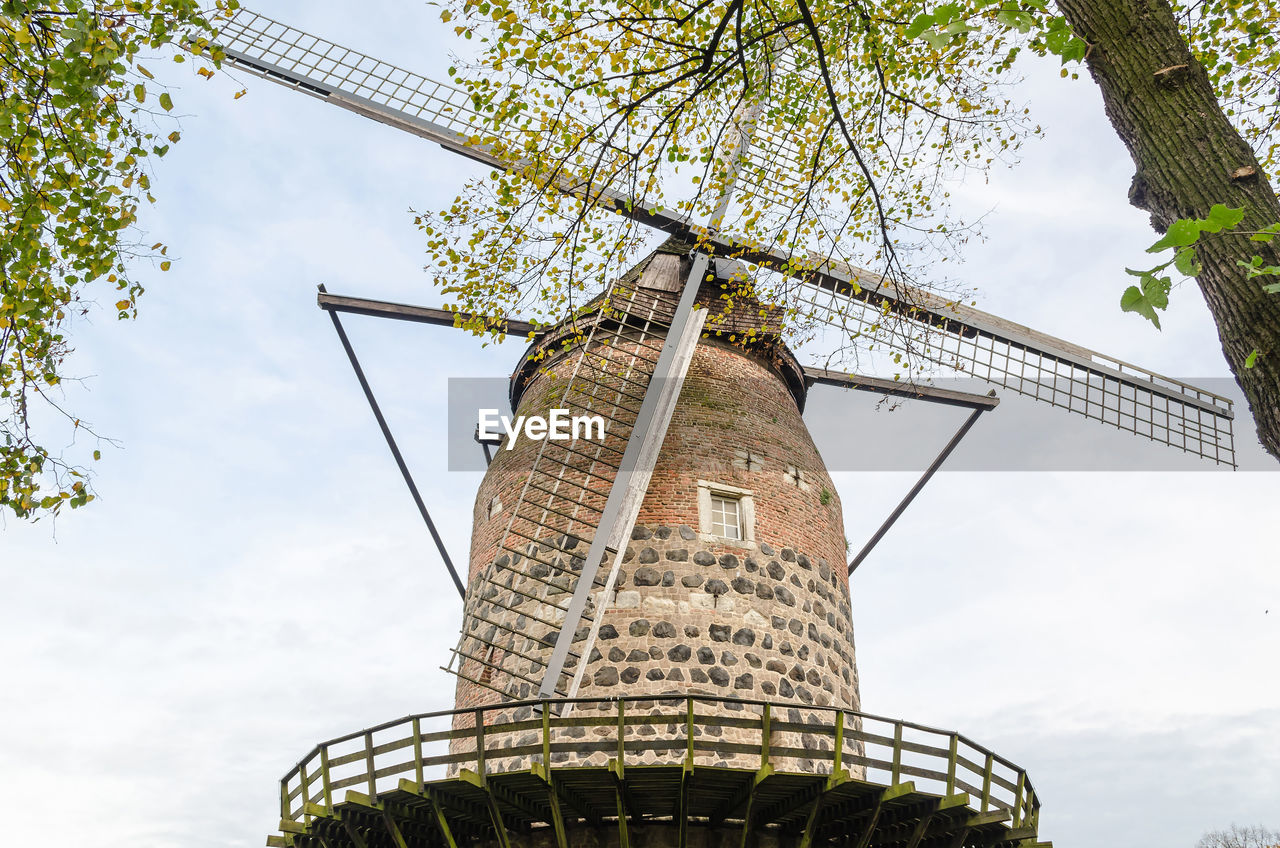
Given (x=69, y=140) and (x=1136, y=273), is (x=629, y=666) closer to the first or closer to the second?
(x=69, y=140)

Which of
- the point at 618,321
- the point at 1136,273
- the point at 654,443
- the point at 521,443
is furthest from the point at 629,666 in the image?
the point at 1136,273

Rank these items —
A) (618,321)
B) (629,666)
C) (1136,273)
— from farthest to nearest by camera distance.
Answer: (618,321) → (629,666) → (1136,273)

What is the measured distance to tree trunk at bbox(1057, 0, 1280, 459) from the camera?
395cm

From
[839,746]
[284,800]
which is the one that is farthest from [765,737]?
[284,800]

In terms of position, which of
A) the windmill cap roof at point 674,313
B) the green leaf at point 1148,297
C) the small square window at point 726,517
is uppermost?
the windmill cap roof at point 674,313

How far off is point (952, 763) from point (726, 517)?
356cm

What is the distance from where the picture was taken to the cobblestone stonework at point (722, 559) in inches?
379

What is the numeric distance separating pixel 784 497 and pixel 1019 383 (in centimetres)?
355

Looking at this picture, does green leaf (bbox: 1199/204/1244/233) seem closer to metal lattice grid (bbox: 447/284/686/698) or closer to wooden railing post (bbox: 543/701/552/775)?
wooden railing post (bbox: 543/701/552/775)

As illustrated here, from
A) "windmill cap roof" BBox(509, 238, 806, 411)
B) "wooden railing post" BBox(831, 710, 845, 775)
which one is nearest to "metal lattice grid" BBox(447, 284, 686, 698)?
"windmill cap roof" BBox(509, 238, 806, 411)

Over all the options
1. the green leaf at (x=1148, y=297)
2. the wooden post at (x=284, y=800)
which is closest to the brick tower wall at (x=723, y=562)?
the wooden post at (x=284, y=800)

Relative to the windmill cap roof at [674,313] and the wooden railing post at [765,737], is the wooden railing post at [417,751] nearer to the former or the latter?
Result: the wooden railing post at [765,737]

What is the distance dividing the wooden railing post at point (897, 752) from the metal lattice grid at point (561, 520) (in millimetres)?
2832

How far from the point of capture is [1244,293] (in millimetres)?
3988
